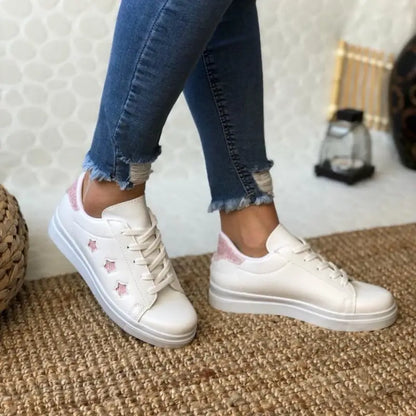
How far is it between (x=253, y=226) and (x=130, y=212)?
0.17 metres

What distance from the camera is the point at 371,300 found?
783 millimetres

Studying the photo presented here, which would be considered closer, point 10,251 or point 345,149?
point 10,251

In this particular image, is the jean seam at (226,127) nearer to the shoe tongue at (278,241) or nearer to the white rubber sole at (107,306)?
the shoe tongue at (278,241)

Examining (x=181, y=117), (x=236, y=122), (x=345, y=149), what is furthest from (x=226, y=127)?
(x=345, y=149)

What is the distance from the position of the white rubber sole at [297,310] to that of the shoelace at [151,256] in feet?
0.31

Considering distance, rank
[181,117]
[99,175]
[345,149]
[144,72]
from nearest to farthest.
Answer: [144,72]
[99,175]
[181,117]
[345,149]

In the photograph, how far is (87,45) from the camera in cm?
125

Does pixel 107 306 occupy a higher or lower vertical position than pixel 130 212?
lower

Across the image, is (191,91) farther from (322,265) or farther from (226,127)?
(322,265)

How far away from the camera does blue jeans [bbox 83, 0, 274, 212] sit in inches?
24.4

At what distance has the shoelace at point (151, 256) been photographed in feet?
2.47

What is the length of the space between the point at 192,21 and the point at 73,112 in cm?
73

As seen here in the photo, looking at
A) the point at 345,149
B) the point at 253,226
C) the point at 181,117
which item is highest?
the point at 253,226

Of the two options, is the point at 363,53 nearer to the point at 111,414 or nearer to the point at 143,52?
the point at 143,52
